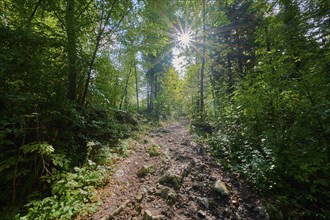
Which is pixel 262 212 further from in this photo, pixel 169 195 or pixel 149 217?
pixel 149 217

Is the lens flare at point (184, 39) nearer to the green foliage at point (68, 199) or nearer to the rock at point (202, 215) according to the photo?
the green foliage at point (68, 199)

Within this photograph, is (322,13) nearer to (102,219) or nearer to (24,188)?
(102,219)

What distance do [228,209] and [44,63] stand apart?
5900 millimetres

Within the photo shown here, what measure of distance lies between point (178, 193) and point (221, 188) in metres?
1.06

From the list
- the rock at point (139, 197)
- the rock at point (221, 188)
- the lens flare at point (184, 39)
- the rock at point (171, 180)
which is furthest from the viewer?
the lens flare at point (184, 39)

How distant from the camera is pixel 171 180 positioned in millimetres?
4098

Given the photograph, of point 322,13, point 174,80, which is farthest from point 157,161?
point 174,80

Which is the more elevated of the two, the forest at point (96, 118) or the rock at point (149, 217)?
the forest at point (96, 118)

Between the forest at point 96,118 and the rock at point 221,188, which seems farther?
the rock at point 221,188

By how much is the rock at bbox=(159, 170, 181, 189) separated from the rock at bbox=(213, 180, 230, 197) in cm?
92

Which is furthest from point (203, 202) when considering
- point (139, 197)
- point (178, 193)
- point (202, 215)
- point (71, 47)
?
point (71, 47)

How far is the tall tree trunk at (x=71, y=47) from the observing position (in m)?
4.92

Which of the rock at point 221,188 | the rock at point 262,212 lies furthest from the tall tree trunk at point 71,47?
the rock at point 262,212

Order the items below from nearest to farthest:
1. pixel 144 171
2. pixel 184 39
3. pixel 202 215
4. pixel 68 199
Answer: pixel 202 215, pixel 68 199, pixel 144 171, pixel 184 39
